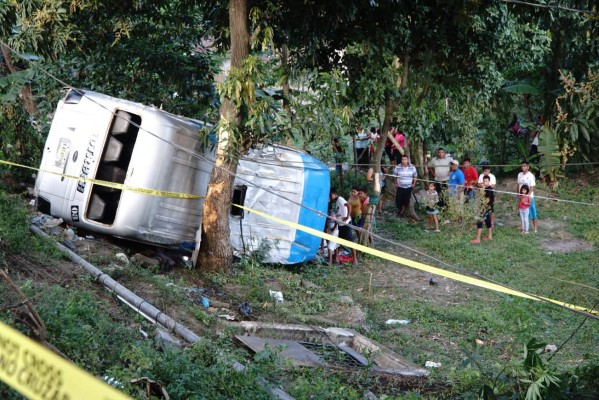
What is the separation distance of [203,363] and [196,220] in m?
5.88

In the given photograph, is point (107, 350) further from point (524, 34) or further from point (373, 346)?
point (524, 34)

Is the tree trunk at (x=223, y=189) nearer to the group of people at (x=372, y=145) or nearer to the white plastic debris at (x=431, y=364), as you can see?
the white plastic debris at (x=431, y=364)

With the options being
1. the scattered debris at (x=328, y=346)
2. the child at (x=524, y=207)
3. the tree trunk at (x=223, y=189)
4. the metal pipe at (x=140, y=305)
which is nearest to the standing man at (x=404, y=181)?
the child at (x=524, y=207)

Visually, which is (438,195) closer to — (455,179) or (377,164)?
(455,179)

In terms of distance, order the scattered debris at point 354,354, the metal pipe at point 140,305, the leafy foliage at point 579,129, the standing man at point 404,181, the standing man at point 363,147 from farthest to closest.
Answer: the standing man at point 363,147 < the leafy foliage at point 579,129 < the standing man at point 404,181 < the scattered debris at point 354,354 < the metal pipe at point 140,305

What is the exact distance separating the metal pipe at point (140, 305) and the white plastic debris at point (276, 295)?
8.20ft

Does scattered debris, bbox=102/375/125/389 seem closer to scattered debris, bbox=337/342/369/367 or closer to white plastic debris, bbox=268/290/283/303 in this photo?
scattered debris, bbox=337/342/369/367

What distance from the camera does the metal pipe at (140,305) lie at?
8.43 m

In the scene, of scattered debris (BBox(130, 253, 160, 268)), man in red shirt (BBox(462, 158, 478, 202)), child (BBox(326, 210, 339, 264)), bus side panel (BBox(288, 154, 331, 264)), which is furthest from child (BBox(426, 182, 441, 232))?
scattered debris (BBox(130, 253, 160, 268))

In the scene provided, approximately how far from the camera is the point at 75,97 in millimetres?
12500

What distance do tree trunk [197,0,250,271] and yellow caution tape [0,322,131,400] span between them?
27.6ft

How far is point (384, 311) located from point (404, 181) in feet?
19.6

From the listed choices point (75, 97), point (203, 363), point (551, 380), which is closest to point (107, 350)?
point (203, 363)

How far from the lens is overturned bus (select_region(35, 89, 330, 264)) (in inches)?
470
